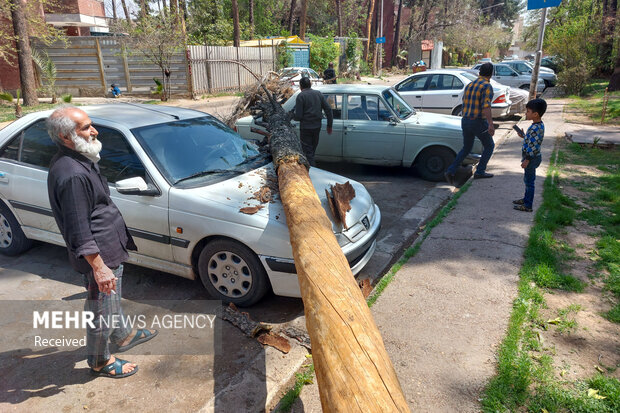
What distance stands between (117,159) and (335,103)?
478 centimetres

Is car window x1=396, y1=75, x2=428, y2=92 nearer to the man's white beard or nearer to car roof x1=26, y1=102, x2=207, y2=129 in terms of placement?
car roof x1=26, y1=102, x2=207, y2=129

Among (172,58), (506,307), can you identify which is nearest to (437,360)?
(506,307)

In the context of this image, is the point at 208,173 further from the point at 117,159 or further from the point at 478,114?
the point at 478,114

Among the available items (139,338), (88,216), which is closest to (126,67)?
(139,338)

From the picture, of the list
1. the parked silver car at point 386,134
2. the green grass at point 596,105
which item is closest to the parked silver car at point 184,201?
the parked silver car at point 386,134

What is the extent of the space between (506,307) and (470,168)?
5.58 m

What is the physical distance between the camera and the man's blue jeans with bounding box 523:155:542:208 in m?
5.61

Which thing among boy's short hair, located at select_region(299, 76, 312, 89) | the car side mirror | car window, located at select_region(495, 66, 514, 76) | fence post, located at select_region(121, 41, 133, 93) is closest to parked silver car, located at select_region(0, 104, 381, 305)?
the car side mirror

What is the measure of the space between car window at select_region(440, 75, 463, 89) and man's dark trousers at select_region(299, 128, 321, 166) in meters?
6.34

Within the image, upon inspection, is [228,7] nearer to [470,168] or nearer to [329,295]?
[470,168]

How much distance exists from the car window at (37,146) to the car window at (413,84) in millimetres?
10251

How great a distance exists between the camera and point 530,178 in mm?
5707

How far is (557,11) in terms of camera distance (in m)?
36.0

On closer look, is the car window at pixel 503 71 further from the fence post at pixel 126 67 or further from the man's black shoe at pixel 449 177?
the fence post at pixel 126 67
